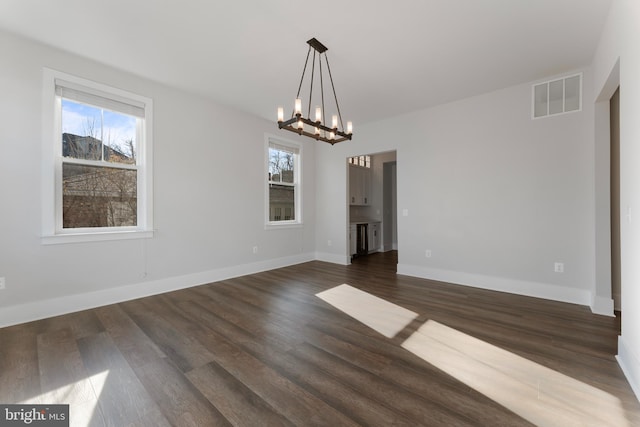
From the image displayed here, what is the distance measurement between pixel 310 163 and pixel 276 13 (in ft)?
12.1

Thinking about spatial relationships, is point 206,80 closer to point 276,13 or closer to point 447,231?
point 276,13

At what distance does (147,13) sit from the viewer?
7.59 ft

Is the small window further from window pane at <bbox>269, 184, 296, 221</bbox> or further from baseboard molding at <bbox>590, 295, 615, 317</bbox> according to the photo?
baseboard molding at <bbox>590, 295, 615, 317</bbox>

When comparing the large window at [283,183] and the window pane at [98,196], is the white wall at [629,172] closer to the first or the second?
the large window at [283,183]

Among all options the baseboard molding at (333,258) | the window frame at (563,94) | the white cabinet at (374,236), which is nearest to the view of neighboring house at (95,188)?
the baseboard molding at (333,258)

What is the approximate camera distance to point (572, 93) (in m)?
3.25

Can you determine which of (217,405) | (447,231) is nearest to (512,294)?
(447,231)

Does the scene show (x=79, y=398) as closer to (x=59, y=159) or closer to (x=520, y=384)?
(x=59, y=159)

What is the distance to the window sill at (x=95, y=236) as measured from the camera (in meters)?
2.82

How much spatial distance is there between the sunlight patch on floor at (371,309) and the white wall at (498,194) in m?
1.57

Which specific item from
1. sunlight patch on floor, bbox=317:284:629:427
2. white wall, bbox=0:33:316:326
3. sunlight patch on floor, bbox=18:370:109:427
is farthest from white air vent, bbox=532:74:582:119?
sunlight patch on floor, bbox=18:370:109:427

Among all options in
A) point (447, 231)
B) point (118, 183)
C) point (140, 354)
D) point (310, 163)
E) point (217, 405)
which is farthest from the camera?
point (310, 163)

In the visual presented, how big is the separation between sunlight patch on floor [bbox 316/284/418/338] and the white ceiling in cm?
288

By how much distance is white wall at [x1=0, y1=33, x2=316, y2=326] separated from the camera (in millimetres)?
2619
